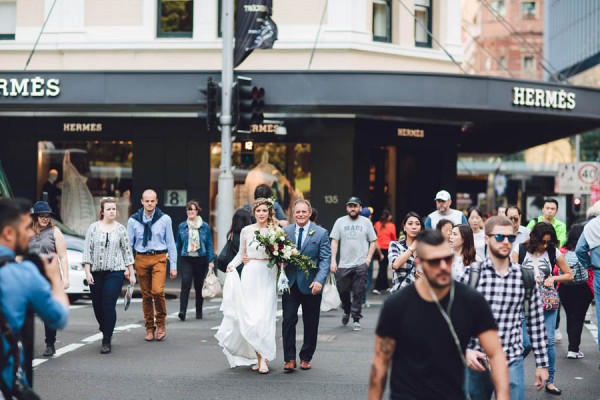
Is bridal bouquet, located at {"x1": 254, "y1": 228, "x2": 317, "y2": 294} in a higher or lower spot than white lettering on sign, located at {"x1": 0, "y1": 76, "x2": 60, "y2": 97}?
lower

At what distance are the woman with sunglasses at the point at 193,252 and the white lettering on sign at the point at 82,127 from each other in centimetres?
955

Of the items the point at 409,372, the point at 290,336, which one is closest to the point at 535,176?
the point at 290,336

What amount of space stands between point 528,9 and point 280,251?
7325cm

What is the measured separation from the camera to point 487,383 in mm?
6586

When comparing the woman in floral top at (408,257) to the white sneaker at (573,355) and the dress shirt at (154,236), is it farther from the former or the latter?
the dress shirt at (154,236)

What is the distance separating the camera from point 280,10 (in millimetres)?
23641

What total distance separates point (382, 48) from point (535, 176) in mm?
47885

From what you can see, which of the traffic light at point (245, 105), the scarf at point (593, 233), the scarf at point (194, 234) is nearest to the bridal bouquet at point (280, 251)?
the scarf at point (593, 233)

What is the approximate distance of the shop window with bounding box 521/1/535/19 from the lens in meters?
79.6

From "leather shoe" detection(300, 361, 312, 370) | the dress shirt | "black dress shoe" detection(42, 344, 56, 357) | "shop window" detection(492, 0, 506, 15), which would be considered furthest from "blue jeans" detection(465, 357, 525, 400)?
"shop window" detection(492, 0, 506, 15)

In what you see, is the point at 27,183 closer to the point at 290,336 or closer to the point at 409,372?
the point at 290,336

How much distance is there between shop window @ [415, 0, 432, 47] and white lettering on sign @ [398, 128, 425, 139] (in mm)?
2176

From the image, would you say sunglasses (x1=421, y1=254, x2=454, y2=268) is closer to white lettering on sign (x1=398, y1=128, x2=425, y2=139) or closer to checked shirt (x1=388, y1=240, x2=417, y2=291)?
checked shirt (x1=388, y1=240, x2=417, y2=291)

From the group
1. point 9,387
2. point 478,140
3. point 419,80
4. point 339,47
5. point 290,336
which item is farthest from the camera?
point 478,140
